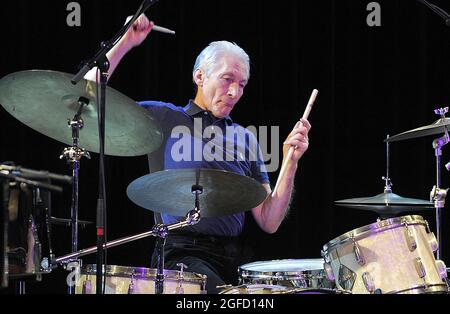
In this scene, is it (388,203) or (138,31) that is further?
(388,203)

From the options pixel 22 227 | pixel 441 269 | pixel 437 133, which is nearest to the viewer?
pixel 22 227

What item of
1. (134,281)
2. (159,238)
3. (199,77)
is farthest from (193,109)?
(134,281)

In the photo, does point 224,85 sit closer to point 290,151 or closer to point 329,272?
point 290,151

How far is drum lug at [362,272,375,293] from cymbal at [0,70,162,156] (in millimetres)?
993

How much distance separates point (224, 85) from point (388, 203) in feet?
3.43

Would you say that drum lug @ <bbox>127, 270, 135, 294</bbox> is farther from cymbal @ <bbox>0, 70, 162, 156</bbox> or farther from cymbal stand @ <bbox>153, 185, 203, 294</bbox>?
cymbal @ <bbox>0, 70, 162, 156</bbox>

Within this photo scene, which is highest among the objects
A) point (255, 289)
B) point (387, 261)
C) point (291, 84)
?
point (291, 84)

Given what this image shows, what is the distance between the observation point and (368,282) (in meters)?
2.63

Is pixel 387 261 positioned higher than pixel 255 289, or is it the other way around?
pixel 387 261

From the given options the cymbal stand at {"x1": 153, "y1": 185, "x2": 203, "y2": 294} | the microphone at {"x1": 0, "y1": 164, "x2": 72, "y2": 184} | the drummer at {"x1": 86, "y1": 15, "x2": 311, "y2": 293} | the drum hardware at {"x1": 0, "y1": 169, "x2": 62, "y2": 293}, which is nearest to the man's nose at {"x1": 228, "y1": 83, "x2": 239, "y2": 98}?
the drummer at {"x1": 86, "y1": 15, "x2": 311, "y2": 293}

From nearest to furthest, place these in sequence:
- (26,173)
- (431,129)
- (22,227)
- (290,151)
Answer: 1. (26,173)
2. (22,227)
3. (290,151)
4. (431,129)

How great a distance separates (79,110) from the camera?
8.44 feet

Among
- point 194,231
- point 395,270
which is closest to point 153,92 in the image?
point 194,231

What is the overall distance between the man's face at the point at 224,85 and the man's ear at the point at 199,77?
0.11 ft
